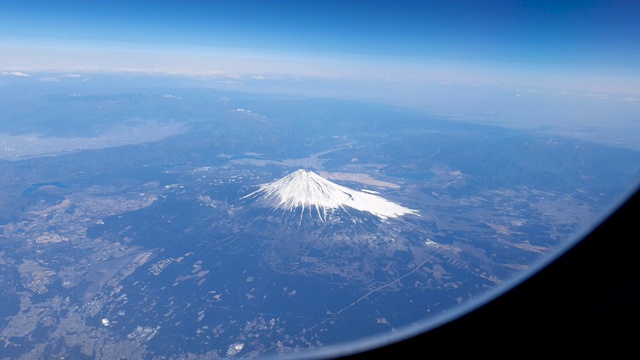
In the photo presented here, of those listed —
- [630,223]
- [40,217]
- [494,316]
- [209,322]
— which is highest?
[630,223]

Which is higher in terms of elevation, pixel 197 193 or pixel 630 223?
pixel 630 223

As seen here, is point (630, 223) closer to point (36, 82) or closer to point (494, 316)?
point (494, 316)

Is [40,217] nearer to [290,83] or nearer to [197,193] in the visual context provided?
[197,193]

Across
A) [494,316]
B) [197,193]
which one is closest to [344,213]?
[197,193]

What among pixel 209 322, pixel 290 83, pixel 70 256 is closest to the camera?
pixel 209 322

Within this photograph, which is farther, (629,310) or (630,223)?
(630,223)

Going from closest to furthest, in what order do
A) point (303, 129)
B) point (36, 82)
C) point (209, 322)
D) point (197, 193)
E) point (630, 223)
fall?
point (630, 223)
point (209, 322)
point (197, 193)
point (303, 129)
point (36, 82)
